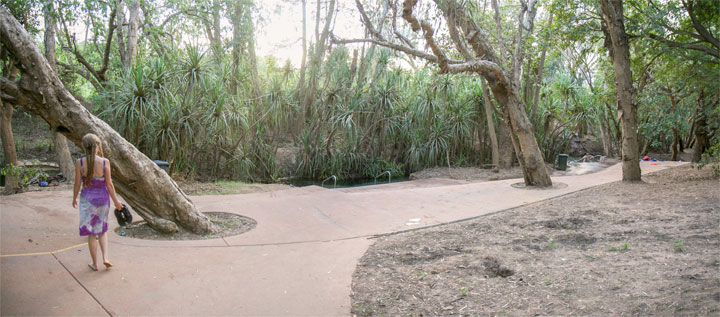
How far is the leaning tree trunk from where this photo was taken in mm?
4551

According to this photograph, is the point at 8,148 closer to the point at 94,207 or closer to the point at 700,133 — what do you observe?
the point at 94,207

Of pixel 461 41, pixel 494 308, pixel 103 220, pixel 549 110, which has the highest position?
pixel 461 41

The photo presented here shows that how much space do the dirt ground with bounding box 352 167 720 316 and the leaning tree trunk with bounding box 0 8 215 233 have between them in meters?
2.26

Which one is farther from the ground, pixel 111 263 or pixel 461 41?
pixel 461 41

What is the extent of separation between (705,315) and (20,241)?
551cm

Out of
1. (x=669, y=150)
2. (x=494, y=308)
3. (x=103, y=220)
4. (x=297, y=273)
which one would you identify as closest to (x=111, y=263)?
(x=103, y=220)

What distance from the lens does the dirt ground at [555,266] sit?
305 cm

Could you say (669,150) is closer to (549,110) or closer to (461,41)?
(549,110)

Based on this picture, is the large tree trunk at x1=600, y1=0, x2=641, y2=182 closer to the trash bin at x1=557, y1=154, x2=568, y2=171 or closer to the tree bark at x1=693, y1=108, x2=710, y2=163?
the tree bark at x1=693, y1=108, x2=710, y2=163

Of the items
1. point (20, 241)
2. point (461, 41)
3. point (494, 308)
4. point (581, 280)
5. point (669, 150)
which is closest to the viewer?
point (494, 308)

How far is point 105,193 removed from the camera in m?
3.86

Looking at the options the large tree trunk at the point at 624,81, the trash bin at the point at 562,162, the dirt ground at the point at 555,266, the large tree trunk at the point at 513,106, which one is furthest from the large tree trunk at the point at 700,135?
the dirt ground at the point at 555,266

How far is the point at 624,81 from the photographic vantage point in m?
8.63

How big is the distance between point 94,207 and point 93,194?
0.11 metres
